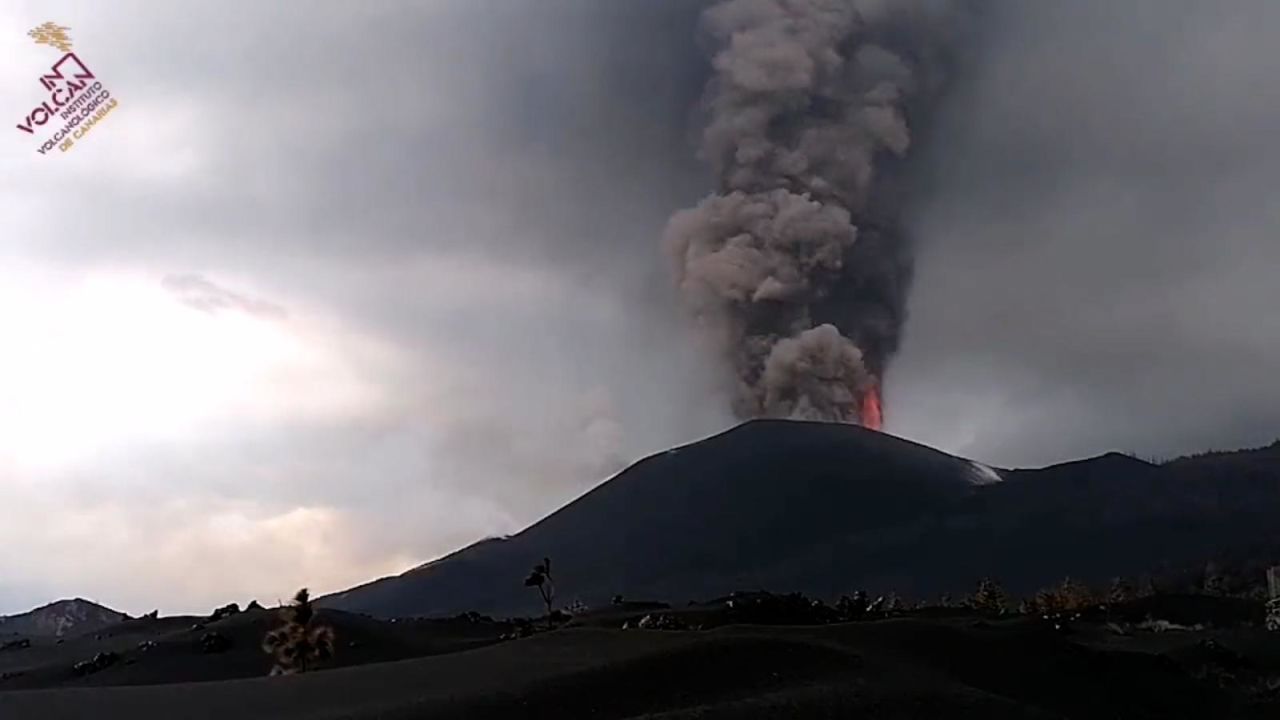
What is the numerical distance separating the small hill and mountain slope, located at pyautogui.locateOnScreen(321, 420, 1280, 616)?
18163 mm

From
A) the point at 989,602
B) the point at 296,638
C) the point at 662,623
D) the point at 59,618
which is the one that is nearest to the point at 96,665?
the point at 296,638

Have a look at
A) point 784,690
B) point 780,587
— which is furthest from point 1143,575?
point 784,690

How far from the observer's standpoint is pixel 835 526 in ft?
357

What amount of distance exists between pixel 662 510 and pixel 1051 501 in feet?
110

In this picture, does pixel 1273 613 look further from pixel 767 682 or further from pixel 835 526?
pixel 835 526

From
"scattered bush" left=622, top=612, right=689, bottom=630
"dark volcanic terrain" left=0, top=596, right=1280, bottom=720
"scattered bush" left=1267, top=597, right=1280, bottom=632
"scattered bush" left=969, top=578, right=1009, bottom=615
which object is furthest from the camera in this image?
"scattered bush" left=969, top=578, right=1009, bottom=615

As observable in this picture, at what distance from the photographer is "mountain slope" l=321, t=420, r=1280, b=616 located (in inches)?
3607

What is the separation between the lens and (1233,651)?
27062mm

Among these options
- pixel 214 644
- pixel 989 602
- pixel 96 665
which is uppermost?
pixel 989 602

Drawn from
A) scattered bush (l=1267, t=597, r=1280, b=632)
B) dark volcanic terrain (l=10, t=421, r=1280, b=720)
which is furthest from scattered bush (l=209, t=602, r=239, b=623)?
scattered bush (l=1267, t=597, r=1280, b=632)

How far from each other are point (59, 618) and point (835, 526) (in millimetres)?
61128

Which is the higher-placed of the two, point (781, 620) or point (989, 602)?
point (989, 602)

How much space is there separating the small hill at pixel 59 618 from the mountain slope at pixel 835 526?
59.6 feet

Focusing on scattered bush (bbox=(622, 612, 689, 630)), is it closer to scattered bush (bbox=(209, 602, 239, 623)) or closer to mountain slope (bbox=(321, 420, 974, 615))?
scattered bush (bbox=(209, 602, 239, 623))
